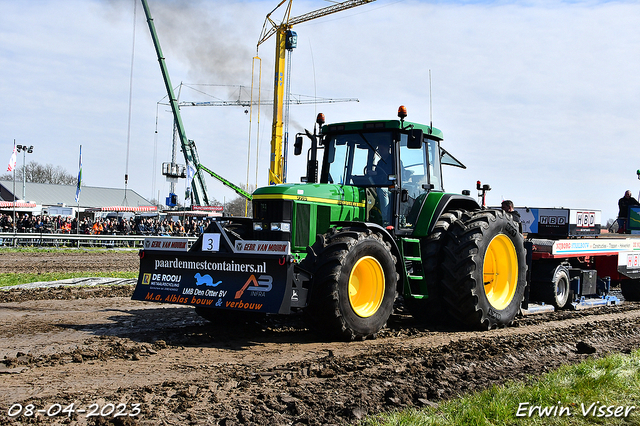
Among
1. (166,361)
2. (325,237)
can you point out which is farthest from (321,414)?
(325,237)

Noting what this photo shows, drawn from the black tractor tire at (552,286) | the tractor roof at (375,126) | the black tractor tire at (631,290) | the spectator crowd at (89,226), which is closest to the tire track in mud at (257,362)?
the black tractor tire at (552,286)

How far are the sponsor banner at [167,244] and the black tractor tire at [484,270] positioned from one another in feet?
11.9

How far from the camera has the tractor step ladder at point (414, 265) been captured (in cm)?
802

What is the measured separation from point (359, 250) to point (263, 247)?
1.17 meters

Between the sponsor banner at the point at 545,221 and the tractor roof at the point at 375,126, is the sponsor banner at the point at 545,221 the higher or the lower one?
the lower one

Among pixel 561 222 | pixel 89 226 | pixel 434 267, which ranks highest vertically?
pixel 561 222

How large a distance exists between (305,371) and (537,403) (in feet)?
6.95

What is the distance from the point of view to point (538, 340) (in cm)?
727

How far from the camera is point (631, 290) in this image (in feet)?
42.4

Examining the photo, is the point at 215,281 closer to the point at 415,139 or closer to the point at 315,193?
the point at 315,193

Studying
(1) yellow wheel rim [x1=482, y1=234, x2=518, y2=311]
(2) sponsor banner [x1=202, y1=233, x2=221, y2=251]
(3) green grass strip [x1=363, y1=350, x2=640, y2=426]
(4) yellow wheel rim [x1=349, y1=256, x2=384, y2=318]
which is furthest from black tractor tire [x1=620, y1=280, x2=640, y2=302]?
(2) sponsor banner [x1=202, y1=233, x2=221, y2=251]

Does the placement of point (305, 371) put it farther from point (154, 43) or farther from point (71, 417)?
point (154, 43)

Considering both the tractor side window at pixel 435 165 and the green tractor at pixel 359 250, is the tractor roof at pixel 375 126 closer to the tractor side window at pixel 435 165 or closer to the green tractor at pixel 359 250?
the green tractor at pixel 359 250

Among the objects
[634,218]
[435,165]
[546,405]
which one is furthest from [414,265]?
[634,218]
